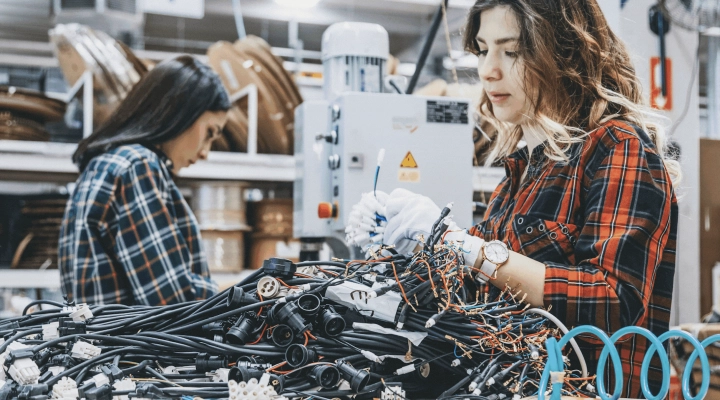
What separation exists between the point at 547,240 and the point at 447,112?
0.81 meters

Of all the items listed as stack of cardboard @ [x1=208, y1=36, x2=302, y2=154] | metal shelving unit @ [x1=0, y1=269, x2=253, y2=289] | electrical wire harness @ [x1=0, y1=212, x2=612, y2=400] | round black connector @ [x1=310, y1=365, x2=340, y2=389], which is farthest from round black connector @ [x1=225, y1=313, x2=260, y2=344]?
stack of cardboard @ [x1=208, y1=36, x2=302, y2=154]

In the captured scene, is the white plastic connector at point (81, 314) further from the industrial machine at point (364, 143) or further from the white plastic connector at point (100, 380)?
the industrial machine at point (364, 143)

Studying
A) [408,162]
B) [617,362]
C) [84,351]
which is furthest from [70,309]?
[408,162]

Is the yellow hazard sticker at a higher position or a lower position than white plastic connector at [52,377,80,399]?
higher

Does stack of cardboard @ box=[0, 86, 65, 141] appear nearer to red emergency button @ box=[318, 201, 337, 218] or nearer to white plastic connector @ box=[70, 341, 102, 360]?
red emergency button @ box=[318, 201, 337, 218]

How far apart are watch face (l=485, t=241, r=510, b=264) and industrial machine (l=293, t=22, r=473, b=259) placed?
730mm

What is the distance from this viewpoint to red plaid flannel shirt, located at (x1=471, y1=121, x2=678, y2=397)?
1.02 m

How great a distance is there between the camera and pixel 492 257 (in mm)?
1041

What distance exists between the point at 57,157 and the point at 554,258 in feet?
6.85

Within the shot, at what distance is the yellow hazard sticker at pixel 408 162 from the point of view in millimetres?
1800

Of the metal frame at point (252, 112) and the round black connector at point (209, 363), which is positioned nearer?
the round black connector at point (209, 363)

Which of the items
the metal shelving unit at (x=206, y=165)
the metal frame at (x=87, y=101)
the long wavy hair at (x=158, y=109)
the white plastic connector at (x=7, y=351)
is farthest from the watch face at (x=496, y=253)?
the metal frame at (x=87, y=101)

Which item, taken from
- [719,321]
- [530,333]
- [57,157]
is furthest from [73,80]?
[719,321]

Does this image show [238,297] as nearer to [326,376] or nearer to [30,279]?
[326,376]
